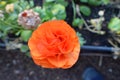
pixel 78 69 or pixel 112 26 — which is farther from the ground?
pixel 112 26

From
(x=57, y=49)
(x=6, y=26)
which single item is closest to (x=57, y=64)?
(x=57, y=49)

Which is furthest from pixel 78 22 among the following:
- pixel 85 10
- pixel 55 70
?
pixel 55 70

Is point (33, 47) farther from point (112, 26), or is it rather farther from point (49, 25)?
point (112, 26)

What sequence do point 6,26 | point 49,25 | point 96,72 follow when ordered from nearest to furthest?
point 49,25
point 6,26
point 96,72

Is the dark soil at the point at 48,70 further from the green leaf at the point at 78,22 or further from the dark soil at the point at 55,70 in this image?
the green leaf at the point at 78,22

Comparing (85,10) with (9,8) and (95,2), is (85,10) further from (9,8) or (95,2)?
(9,8)

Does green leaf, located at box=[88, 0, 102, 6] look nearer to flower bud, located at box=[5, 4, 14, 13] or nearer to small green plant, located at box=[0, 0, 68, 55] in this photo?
small green plant, located at box=[0, 0, 68, 55]

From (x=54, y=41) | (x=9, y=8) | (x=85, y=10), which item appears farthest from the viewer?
(x=85, y=10)
